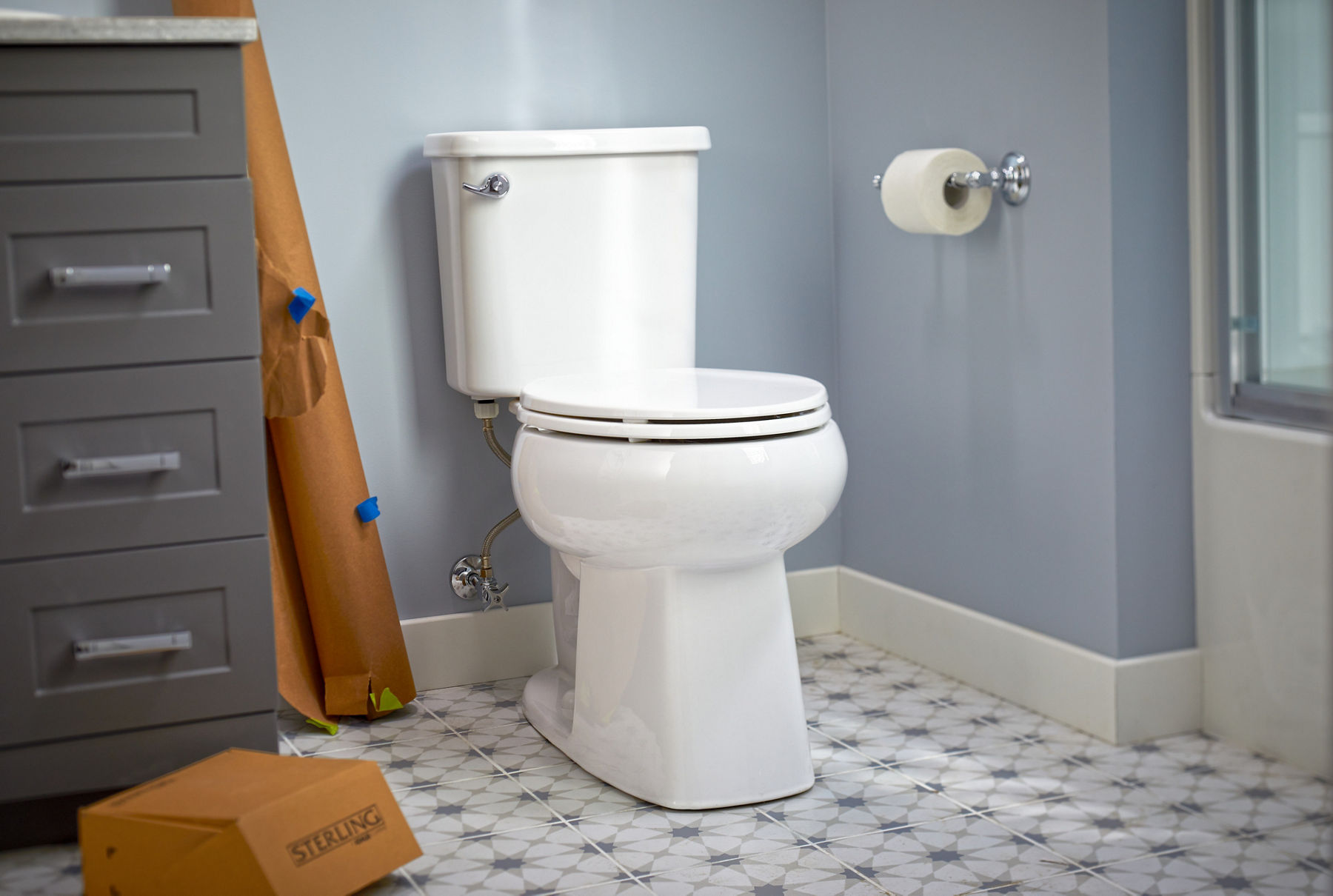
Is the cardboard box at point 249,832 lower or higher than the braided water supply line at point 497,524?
lower

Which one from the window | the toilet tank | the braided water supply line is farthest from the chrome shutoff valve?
the window

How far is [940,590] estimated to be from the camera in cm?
196

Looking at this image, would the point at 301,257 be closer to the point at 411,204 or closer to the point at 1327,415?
the point at 411,204

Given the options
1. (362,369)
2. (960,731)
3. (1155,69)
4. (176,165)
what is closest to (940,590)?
(960,731)

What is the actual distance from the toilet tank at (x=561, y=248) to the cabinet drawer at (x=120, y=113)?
53cm

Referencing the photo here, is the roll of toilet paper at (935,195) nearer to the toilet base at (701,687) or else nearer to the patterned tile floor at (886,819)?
the toilet base at (701,687)

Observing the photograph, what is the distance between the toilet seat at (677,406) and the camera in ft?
4.50

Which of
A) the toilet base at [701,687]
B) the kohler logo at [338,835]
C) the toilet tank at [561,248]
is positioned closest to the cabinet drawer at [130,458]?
the kohler logo at [338,835]

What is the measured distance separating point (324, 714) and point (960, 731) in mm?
857

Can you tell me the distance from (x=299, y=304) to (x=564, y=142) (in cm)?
45

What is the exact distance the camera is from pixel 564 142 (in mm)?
1758

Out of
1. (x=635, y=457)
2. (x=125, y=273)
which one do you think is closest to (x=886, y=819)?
(x=635, y=457)

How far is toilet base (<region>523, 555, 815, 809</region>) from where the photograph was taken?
146 centimetres

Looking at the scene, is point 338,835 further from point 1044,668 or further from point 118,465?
point 1044,668
